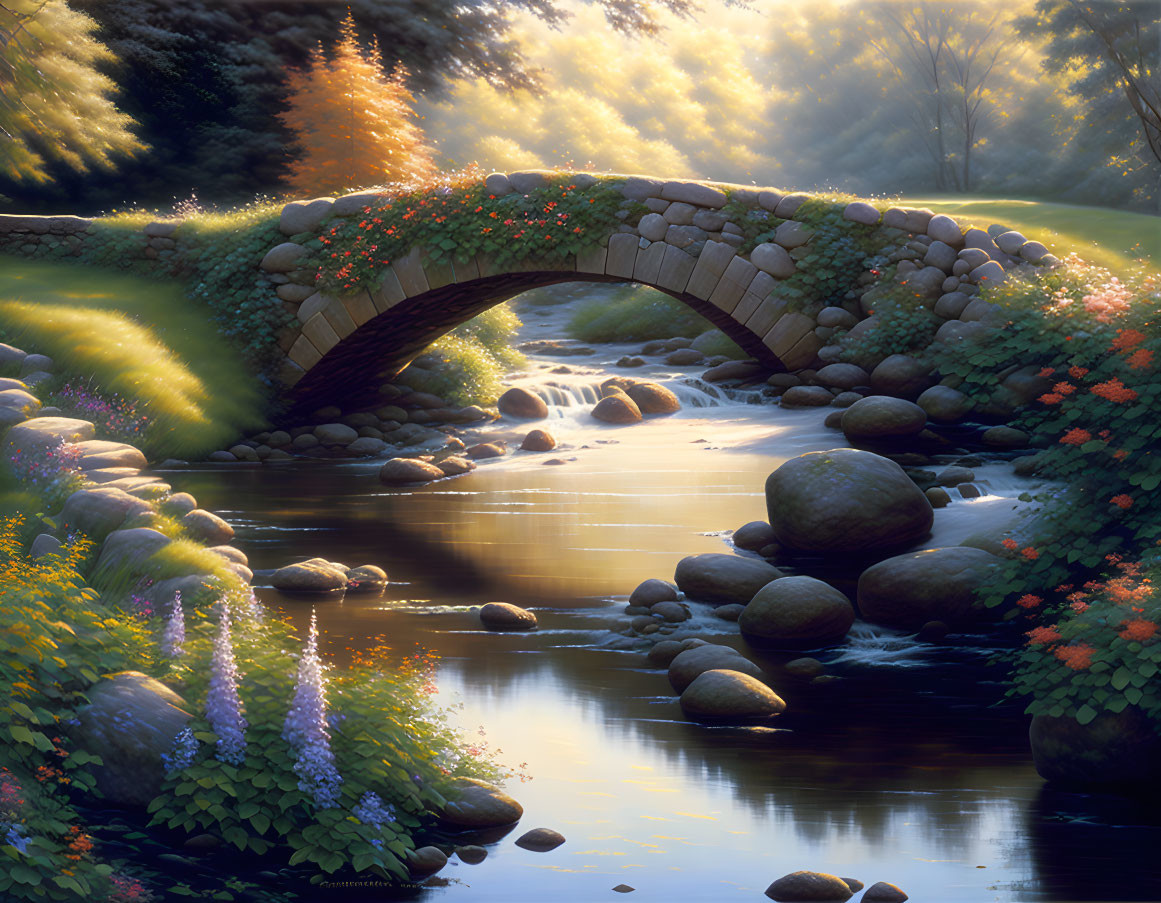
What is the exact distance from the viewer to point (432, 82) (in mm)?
22000

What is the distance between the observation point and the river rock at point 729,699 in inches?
207

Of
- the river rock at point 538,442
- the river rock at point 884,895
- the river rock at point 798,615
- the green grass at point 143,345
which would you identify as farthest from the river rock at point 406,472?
the river rock at point 884,895

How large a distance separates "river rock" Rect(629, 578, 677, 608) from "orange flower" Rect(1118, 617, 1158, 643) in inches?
126

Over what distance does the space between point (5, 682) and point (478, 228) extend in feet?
32.9

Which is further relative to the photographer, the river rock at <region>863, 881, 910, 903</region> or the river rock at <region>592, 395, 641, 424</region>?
the river rock at <region>592, 395, 641, 424</region>

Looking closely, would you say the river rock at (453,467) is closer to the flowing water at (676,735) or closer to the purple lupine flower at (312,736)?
the flowing water at (676,735)

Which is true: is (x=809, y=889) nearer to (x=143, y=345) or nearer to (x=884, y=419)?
(x=884, y=419)

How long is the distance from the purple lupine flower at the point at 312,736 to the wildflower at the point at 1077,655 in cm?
258

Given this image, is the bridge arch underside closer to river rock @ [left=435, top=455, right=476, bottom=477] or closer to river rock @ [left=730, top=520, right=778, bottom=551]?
river rock @ [left=435, top=455, right=476, bottom=477]

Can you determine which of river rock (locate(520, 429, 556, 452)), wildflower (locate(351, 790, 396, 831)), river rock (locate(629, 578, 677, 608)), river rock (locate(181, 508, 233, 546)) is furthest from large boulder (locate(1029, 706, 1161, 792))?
river rock (locate(520, 429, 556, 452))

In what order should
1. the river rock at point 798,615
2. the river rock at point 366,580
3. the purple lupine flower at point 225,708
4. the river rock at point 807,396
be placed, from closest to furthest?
1. the purple lupine flower at point 225,708
2. the river rock at point 798,615
3. the river rock at point 366,580
4. the river rock at point 807,396

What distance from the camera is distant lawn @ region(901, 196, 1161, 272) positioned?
14.8m

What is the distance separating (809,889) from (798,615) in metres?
2.80

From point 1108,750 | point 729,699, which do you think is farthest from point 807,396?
point 1108,750
